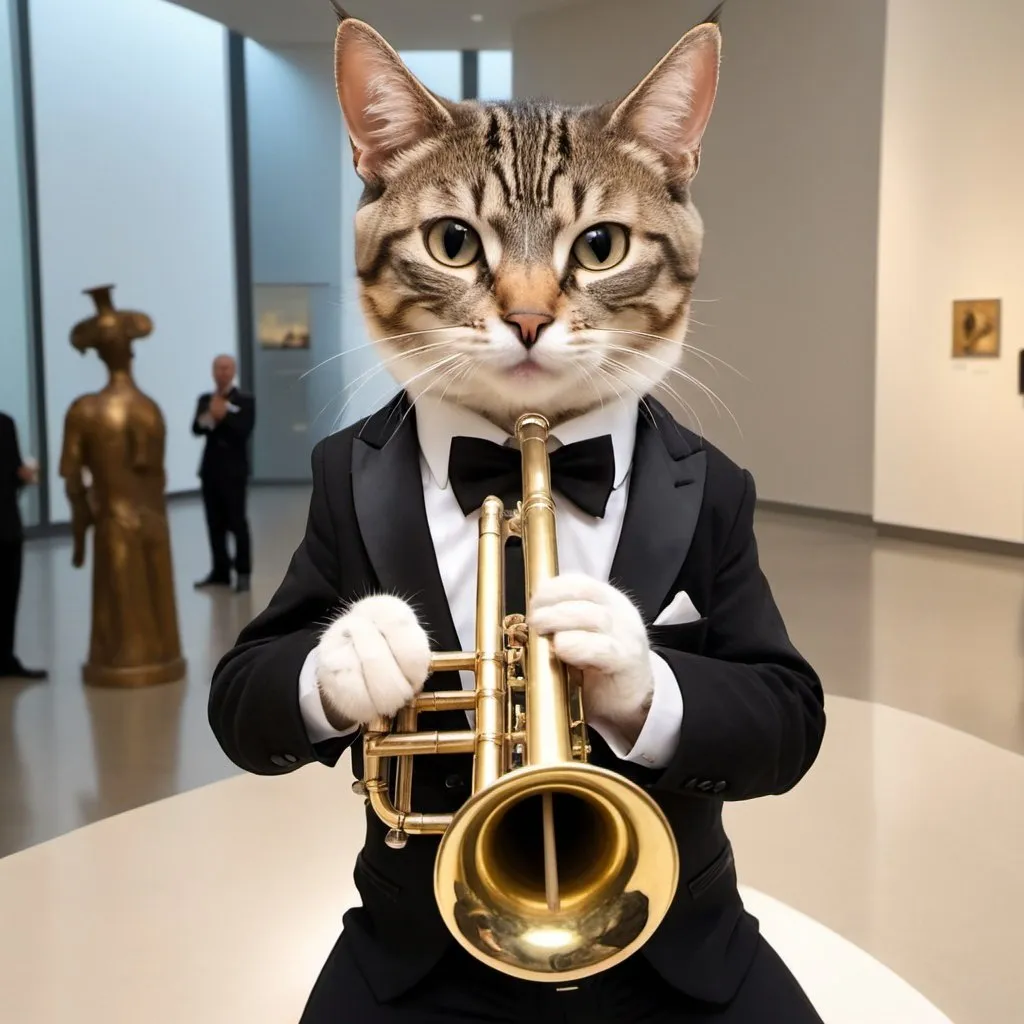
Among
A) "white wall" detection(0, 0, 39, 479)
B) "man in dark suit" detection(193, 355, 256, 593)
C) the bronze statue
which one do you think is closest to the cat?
the bronze statue

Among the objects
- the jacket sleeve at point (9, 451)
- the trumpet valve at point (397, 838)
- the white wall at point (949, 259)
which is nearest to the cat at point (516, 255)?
the trumpet valve at point (397, 838)

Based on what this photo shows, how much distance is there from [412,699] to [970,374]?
18.8ft

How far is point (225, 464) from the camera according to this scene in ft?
16.8

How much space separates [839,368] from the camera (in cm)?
687

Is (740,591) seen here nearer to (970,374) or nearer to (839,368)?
(970,374)

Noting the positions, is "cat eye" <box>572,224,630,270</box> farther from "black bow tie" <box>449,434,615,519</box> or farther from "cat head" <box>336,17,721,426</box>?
"black bow tie" <box>449,434,615,519</box>

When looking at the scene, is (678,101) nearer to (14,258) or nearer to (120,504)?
(120,504)

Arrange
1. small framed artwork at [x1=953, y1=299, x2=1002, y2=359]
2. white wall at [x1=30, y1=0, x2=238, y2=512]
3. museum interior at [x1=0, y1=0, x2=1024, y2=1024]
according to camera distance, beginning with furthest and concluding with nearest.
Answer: white wall at [x1=30, y1=0, x2=238, y2=512]
small framed artwork at [x1=953, y1=299, x2=1002, y2=359]
museum interior at [x1=0, y1=0, x2=1024, y2=1024]

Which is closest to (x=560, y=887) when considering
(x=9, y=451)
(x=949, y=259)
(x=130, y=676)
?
(x=130, y=676)

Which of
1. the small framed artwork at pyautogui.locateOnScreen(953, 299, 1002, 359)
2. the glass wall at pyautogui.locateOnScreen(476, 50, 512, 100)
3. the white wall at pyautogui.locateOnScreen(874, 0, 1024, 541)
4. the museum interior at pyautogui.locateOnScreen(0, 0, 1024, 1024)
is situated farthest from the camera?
the glass wall at pyautogui.locateOnScreen(476, 50, 512, 100)

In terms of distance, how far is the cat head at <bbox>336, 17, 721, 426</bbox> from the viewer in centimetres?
97

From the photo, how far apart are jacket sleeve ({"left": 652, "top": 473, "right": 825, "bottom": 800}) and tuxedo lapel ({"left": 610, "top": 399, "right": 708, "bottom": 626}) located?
63mm

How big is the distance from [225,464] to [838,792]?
11.5 feet

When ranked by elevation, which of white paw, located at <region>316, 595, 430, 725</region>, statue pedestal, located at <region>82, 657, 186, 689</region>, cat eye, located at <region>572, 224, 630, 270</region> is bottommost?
statue pedestal, located at <region>82, 657, 186, 689</region>
